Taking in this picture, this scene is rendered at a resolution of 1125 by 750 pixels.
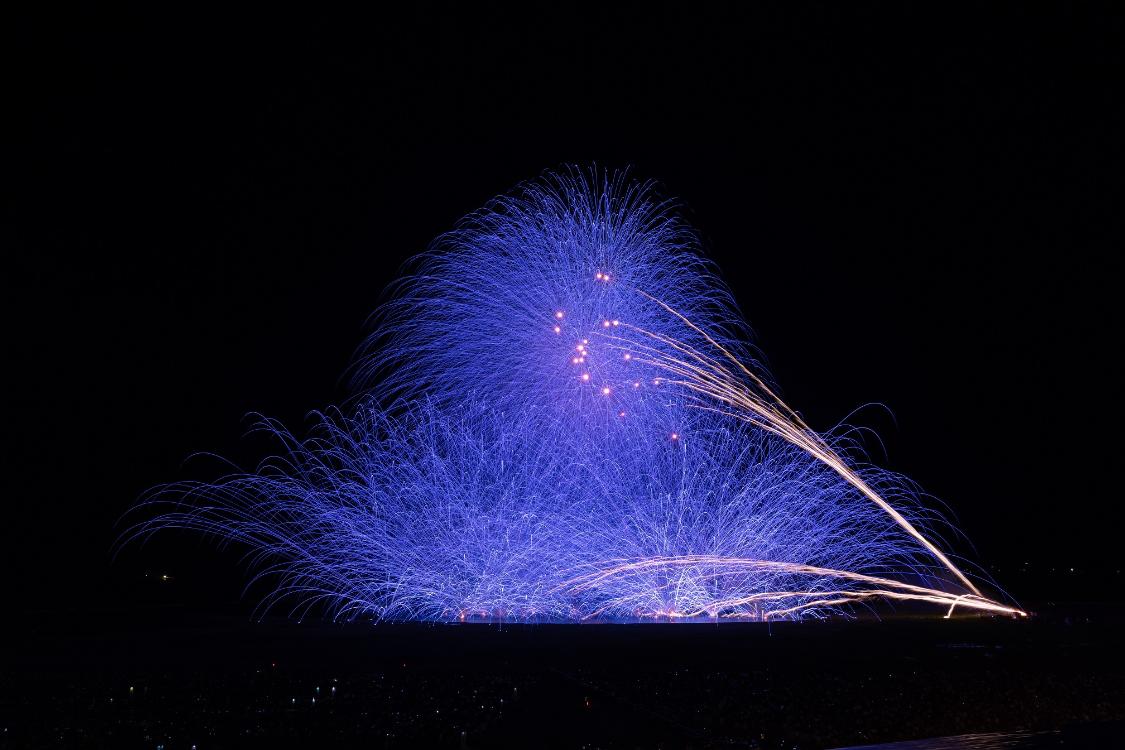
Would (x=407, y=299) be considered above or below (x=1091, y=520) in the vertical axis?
above

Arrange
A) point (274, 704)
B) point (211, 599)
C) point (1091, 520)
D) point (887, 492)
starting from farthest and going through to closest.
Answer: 1. point (1091, 520)
2. point (211, 599)
3. point (887, 492)
4. point (274, 704)

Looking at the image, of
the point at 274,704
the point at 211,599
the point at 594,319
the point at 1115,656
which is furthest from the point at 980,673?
the point at 211,599

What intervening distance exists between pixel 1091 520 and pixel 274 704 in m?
30.2

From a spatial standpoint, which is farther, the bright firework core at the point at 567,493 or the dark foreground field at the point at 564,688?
the bright firework core at the point at 567,493

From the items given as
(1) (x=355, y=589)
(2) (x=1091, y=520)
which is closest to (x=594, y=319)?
(1) (x=355, y=589)

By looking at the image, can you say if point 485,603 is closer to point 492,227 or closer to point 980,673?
point 492,227

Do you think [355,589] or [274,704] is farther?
[355,589]

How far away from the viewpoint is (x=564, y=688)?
1222cm

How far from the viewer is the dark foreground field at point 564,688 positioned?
1010 centimetres

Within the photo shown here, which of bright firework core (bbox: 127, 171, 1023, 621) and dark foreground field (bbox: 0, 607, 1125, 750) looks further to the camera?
bright firework core (bbox: 127, 171, 1023, 621)

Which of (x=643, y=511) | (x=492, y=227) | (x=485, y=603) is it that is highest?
(x=492, y=227)

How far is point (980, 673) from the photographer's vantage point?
13062 millimetres

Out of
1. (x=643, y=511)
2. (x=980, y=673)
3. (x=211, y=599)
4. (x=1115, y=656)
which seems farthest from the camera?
(x=211, y=599)

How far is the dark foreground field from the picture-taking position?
10102mm
